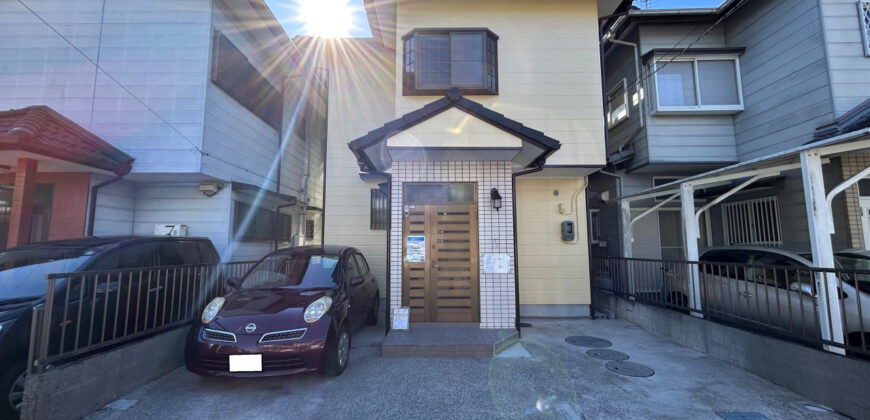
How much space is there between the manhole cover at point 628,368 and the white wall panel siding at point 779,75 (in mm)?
5783

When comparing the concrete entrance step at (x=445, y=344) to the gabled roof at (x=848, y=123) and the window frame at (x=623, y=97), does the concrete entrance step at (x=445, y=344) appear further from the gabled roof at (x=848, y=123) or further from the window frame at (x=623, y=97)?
the window frame at (x=623, y=97)

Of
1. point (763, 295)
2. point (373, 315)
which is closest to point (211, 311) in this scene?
point (373, 315)

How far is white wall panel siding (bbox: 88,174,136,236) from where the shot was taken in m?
5.80

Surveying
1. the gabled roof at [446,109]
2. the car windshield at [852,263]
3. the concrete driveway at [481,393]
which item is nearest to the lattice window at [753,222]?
the car windshield at [852,263]

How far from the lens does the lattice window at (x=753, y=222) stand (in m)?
6.96

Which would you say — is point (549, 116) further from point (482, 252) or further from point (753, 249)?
point (753, 249)

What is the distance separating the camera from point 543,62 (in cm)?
662

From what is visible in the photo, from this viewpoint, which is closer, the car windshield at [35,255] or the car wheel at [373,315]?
the car windshield at [35,255]

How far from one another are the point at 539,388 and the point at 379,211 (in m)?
4.82

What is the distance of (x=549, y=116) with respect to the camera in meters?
6.46

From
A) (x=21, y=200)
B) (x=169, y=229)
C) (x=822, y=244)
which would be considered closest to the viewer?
(x=822, y=244)

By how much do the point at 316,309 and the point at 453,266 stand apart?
2.12 m

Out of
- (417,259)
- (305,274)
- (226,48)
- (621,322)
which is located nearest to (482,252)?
(417,259)

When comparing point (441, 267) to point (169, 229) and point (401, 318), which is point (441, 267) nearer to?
point (401, 318)
